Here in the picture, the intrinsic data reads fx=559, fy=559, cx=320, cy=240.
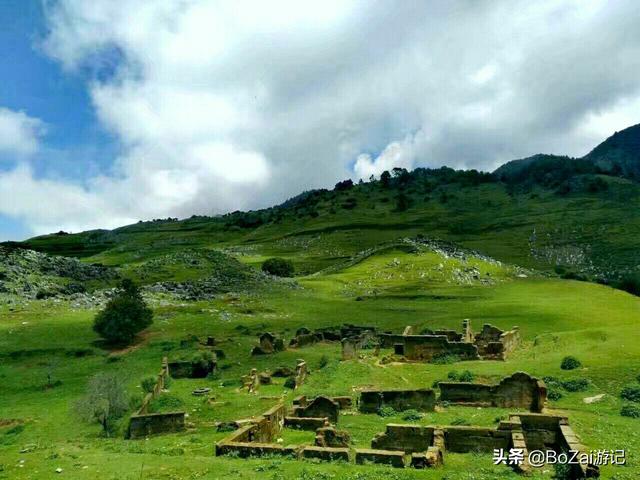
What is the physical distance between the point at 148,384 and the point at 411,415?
19.3 metres

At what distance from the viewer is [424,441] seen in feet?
70.5

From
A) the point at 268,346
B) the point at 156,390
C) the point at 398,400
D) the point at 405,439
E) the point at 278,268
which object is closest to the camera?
the point at 405,439

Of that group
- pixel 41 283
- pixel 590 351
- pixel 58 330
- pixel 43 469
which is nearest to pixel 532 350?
pixel 590 351

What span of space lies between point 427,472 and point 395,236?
6160 inches

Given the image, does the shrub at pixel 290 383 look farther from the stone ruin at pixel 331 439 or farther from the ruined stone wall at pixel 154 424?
the stone ruin at pixel 331 439

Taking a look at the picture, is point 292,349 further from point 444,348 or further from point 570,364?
point 570,364

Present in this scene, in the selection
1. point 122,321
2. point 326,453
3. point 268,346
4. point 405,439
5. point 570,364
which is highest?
point 122,321

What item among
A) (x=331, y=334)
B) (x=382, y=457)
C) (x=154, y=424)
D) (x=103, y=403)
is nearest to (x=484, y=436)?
(x=382, y=457)

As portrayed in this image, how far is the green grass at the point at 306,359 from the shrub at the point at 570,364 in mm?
433

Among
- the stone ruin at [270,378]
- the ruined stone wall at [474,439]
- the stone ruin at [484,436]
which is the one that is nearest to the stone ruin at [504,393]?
the stone ruin at [484,436]

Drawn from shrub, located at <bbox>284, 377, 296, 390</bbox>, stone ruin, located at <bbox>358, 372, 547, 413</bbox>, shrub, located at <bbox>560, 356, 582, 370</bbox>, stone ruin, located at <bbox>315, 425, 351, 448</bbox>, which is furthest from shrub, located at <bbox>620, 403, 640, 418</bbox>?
shrub, located at <bbox>284, 377, 296, 390</bbox>

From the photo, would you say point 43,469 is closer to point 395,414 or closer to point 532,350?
point 395,414

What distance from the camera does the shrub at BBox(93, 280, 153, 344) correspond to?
179 feet

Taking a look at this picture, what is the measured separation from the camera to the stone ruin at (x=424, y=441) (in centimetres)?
1886
